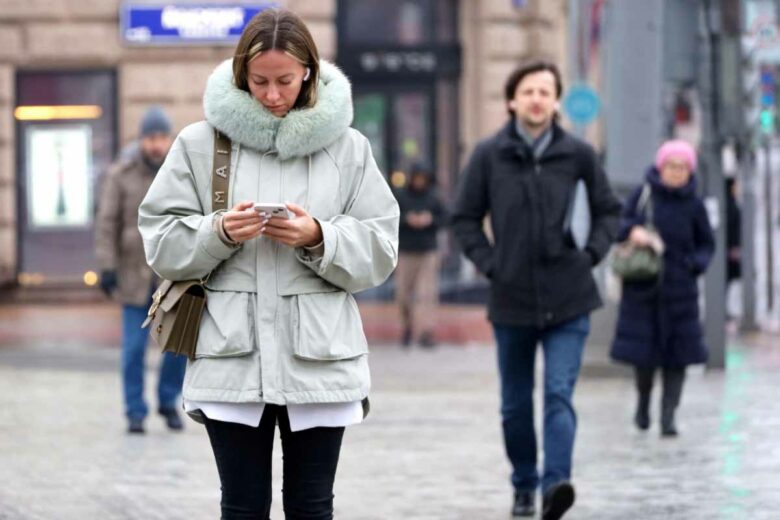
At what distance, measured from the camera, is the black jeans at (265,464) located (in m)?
4.64

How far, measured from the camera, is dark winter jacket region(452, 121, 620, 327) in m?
7.31

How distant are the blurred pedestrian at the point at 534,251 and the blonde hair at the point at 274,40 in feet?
9.07

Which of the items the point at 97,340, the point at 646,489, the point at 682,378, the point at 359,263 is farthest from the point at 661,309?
the point at 97,340

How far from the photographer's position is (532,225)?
7.34m

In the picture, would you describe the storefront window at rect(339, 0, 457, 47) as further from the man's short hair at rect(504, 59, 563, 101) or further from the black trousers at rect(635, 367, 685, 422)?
the man's short hair at rect(504, 59, 563, 101)

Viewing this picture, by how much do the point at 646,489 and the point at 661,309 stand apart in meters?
2.16

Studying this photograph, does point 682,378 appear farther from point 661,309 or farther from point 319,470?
point 319,470

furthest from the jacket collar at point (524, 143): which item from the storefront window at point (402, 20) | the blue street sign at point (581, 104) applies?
the storefront window at point (402, 20)

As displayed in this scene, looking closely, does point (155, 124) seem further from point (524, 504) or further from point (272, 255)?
point (272, 255)

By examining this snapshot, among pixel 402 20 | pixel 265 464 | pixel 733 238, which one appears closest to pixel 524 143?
pixel 265 464

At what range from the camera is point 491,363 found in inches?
582

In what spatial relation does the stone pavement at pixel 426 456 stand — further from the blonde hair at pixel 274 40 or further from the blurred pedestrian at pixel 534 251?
the blonde hair at pixel 274 40

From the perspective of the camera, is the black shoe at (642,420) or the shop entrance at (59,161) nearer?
the black shoe at (642,420)

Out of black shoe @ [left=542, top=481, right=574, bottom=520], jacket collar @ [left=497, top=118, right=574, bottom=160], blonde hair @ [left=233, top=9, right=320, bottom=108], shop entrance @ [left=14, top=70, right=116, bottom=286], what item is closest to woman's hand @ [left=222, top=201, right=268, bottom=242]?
blonde hair @ [left=233, top=9, right=320, bottom=108]
